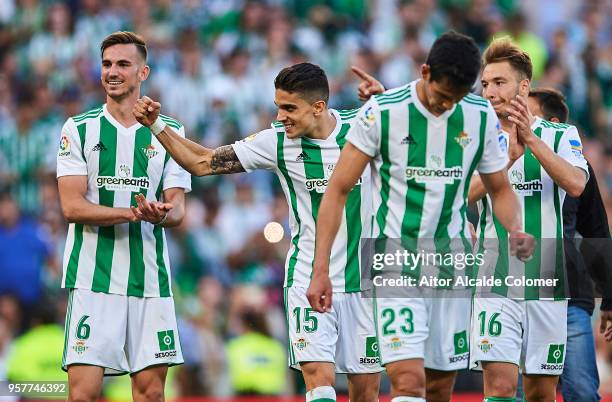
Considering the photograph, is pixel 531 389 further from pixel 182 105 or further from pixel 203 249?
pixel 182 105

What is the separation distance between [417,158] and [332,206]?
1.75ft

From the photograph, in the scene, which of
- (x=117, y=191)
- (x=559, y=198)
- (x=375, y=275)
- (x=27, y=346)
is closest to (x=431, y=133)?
(x=375, y=275)

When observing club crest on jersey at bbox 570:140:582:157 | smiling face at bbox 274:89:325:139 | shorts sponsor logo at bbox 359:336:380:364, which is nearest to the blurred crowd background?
shorts sponsor logo at bbox 359:336:380:364

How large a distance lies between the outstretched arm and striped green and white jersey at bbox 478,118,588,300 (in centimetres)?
175

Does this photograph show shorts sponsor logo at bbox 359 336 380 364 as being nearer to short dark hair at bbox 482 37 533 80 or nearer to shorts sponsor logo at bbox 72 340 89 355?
shorts sponsor logo at bbox 72 340 89 355

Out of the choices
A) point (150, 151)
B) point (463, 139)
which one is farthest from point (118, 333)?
point (463, 139)

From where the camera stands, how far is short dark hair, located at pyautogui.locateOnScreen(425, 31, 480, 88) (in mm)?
6285

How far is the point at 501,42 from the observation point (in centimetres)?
801

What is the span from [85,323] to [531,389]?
289cm

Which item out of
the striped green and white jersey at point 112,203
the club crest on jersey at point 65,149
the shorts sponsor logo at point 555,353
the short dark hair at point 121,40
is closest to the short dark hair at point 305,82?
the striped green and white jersey at point 112,203

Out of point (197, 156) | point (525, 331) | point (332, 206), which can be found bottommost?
point (525, 331)

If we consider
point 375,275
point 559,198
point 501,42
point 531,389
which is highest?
point 501,42

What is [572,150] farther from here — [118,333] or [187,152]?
[118,333]

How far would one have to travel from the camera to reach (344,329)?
7562 mm
